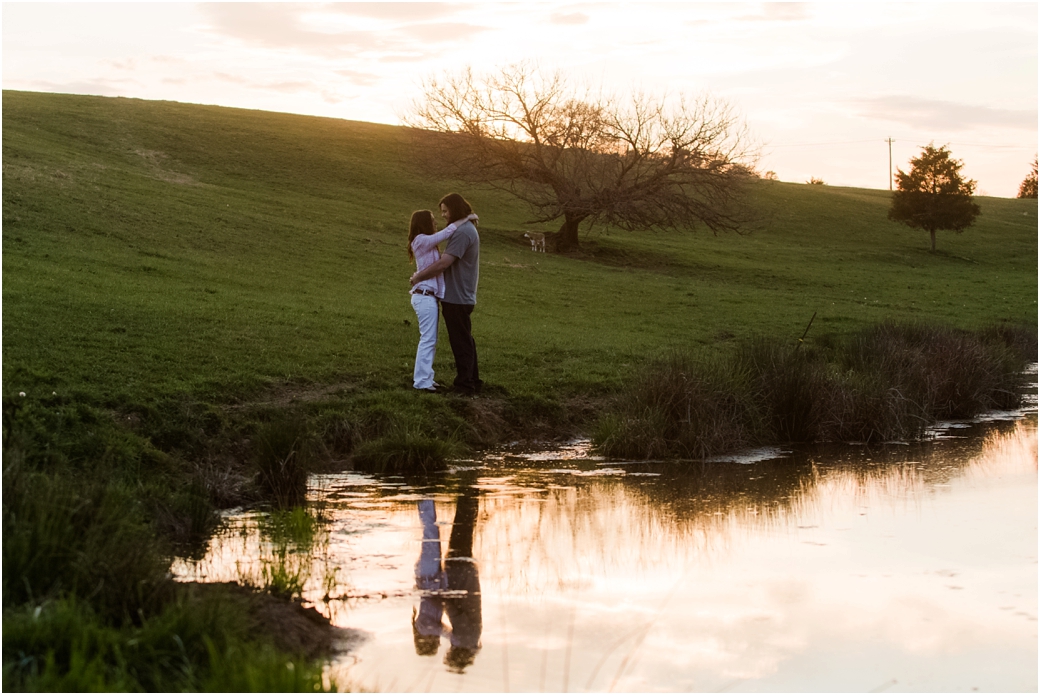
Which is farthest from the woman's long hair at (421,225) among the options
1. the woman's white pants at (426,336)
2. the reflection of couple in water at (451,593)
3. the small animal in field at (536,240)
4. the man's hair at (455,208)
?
the small animal in field at (536,240)

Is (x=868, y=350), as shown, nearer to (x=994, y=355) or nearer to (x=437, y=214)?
(x=994, y=355)

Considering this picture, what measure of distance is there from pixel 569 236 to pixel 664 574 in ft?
116

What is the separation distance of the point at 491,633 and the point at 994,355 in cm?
1576

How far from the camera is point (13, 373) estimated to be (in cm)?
1223

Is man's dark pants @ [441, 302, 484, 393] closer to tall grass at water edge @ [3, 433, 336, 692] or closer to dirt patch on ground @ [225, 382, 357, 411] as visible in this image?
dirt patch on ground @ [225, 382, 357, 411]

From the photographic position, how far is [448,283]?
14398 millimetres

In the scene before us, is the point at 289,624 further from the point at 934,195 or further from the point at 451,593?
the point at 934,195

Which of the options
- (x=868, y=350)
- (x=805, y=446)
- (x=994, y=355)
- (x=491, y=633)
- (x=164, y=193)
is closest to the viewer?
(x=491, y=633)

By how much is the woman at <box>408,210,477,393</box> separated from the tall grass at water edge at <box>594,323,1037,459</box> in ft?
7.94

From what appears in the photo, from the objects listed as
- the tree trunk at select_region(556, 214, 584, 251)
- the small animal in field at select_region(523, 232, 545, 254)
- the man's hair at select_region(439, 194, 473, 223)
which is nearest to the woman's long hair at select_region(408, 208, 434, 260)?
the man's hair at select_region(439, 194, 473, 223)

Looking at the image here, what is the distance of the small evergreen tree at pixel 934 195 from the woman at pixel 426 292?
51925 mm

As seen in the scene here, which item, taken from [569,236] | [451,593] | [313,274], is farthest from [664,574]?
[569,236]

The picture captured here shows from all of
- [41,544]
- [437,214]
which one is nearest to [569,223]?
[437,214]

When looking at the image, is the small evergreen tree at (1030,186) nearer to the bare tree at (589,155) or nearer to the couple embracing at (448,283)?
the bare tree at (589,155)
